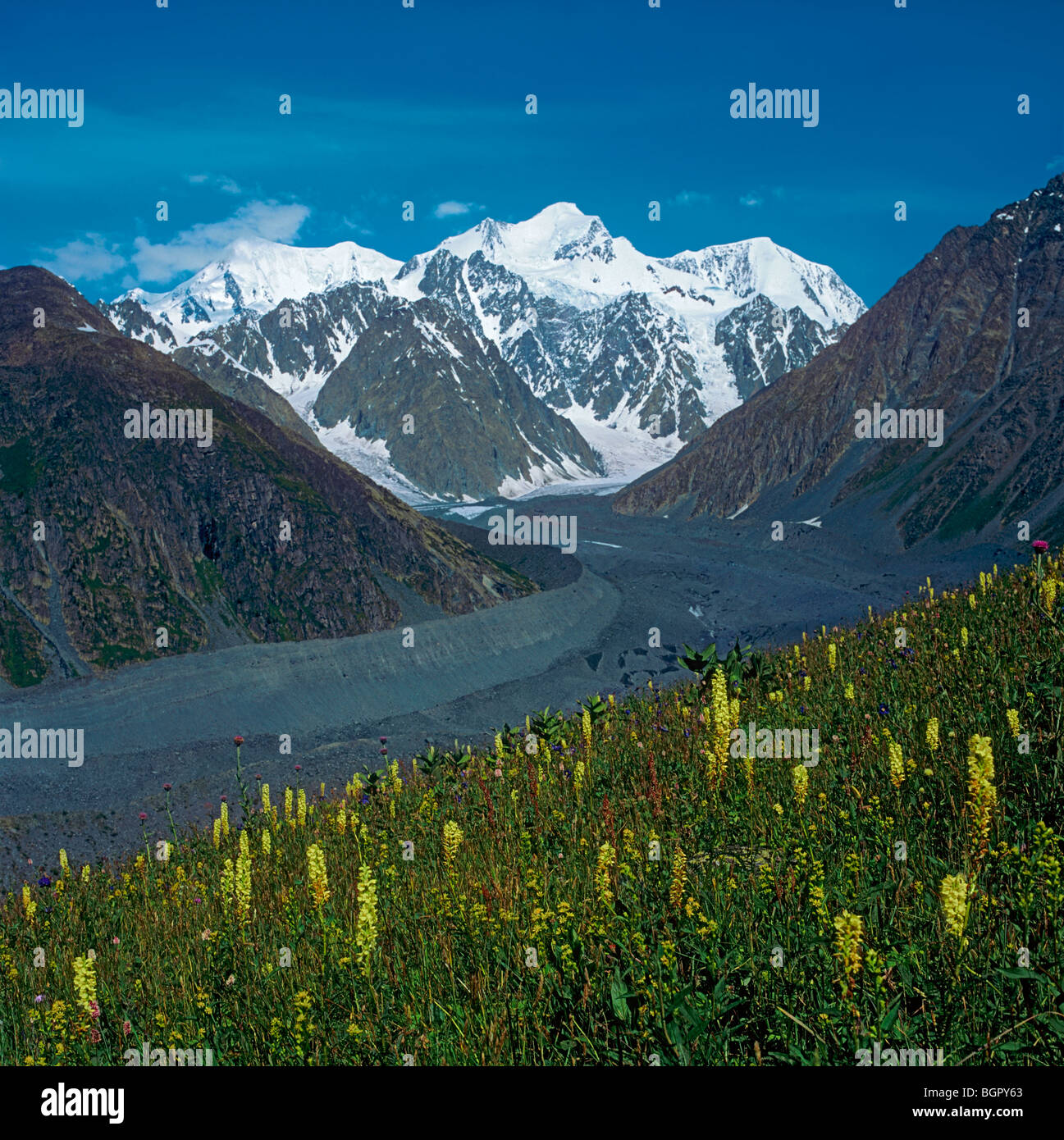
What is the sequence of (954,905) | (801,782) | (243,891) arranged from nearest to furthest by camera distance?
(954,905)
(801,782)
(243,891)

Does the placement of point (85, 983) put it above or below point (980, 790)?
below

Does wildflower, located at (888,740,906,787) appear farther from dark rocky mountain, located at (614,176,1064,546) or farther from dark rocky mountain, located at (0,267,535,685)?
dark rocky mountain, located at (614,176,1064,546)

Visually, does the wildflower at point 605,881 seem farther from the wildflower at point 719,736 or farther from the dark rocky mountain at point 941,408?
the dark rocky mountain at point 941,408

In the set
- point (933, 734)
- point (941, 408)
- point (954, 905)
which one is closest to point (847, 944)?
point (954, 905)

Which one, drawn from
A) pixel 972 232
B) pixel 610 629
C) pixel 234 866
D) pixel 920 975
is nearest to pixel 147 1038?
pixel 234 866

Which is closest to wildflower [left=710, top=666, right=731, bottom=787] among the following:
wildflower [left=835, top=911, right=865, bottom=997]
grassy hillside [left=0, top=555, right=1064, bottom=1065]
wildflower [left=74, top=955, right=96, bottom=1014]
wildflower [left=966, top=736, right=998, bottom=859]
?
grassy hillside [left=0, top=555, right=1064, bottom=1065]

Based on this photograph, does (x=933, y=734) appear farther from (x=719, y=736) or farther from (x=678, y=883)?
(x=678, y=883)

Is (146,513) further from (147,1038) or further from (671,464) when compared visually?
(671,464)
